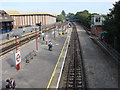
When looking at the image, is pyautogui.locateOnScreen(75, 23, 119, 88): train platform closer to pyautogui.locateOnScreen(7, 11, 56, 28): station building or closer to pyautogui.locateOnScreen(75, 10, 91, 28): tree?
pyautogui.locateOnScreen(75, 10, 91, 28): tree

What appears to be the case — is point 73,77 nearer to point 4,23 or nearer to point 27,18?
point 4,23

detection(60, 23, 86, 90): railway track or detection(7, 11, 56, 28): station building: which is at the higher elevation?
detection(7, 11, 56, 28): station building

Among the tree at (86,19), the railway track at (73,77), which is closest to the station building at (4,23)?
the railway track at (73,77)

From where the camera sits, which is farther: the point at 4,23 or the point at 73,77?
the point at 4,23

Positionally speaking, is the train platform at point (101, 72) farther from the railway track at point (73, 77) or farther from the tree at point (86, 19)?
the tree at point (86, 19)

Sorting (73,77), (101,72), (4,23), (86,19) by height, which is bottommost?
(73,77)

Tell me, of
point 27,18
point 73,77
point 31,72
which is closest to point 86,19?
point 27,18

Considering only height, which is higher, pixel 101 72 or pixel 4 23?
pixel 4 23

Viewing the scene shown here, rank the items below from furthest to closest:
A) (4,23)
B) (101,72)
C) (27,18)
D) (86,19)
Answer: (27,18) < (86,19) < (4,23) < (101,72)

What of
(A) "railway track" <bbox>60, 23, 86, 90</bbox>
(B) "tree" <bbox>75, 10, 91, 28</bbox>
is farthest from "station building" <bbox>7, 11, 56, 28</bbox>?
(A) "railway track" <bbox>60, 23, 86, 90</bbox>

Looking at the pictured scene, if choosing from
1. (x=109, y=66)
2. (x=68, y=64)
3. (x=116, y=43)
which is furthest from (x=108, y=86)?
(x=116, y=43)

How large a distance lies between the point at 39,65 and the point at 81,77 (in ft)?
16.9

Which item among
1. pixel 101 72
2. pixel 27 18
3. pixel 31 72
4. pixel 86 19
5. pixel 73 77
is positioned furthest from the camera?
pixel 27 18

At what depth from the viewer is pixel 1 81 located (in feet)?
43.3
